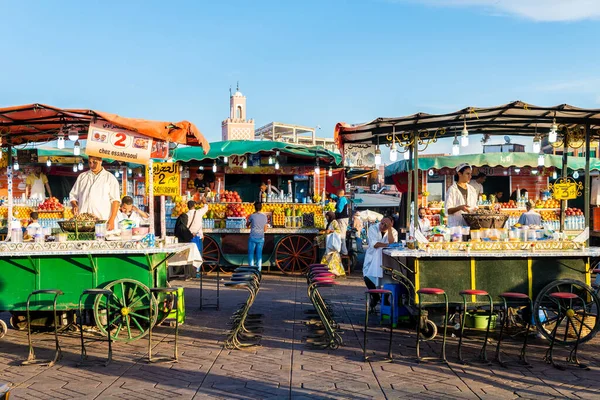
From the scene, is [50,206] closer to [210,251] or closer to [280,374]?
[210,251]

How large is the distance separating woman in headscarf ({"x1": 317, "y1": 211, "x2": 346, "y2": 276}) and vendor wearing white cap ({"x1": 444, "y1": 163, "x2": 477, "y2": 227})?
5212 mm

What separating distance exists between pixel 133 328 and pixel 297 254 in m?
6.86

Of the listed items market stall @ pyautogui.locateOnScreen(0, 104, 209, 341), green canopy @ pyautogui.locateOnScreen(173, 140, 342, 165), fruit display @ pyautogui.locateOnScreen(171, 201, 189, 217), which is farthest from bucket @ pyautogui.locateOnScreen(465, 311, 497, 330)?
fruit display @ pyautogui.locateOnScreen(171, 201, 189, 217)

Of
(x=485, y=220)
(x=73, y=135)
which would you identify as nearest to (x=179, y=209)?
(x=73, y=135)

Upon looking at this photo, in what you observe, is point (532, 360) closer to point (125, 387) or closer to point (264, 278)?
point (125, 387)

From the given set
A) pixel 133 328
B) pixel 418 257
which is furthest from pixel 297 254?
pixel 418 257

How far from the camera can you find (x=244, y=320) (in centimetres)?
767

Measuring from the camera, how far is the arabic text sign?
310 inches

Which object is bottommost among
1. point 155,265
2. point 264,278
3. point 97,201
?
point 264,278

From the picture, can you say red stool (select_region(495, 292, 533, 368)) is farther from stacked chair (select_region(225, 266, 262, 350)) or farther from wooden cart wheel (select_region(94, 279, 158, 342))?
wooden cart wheel (select_region(94, 279, 158, 342))

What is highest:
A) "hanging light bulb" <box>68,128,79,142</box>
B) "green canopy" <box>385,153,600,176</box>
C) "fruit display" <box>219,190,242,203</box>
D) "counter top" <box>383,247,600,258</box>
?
"green canopy" <box>385,153,600,176</box>

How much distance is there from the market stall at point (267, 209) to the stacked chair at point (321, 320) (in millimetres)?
6029

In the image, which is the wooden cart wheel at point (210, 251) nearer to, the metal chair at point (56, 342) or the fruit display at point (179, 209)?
the fruit display at point (179, 209)

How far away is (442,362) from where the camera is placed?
6449 millimetres
